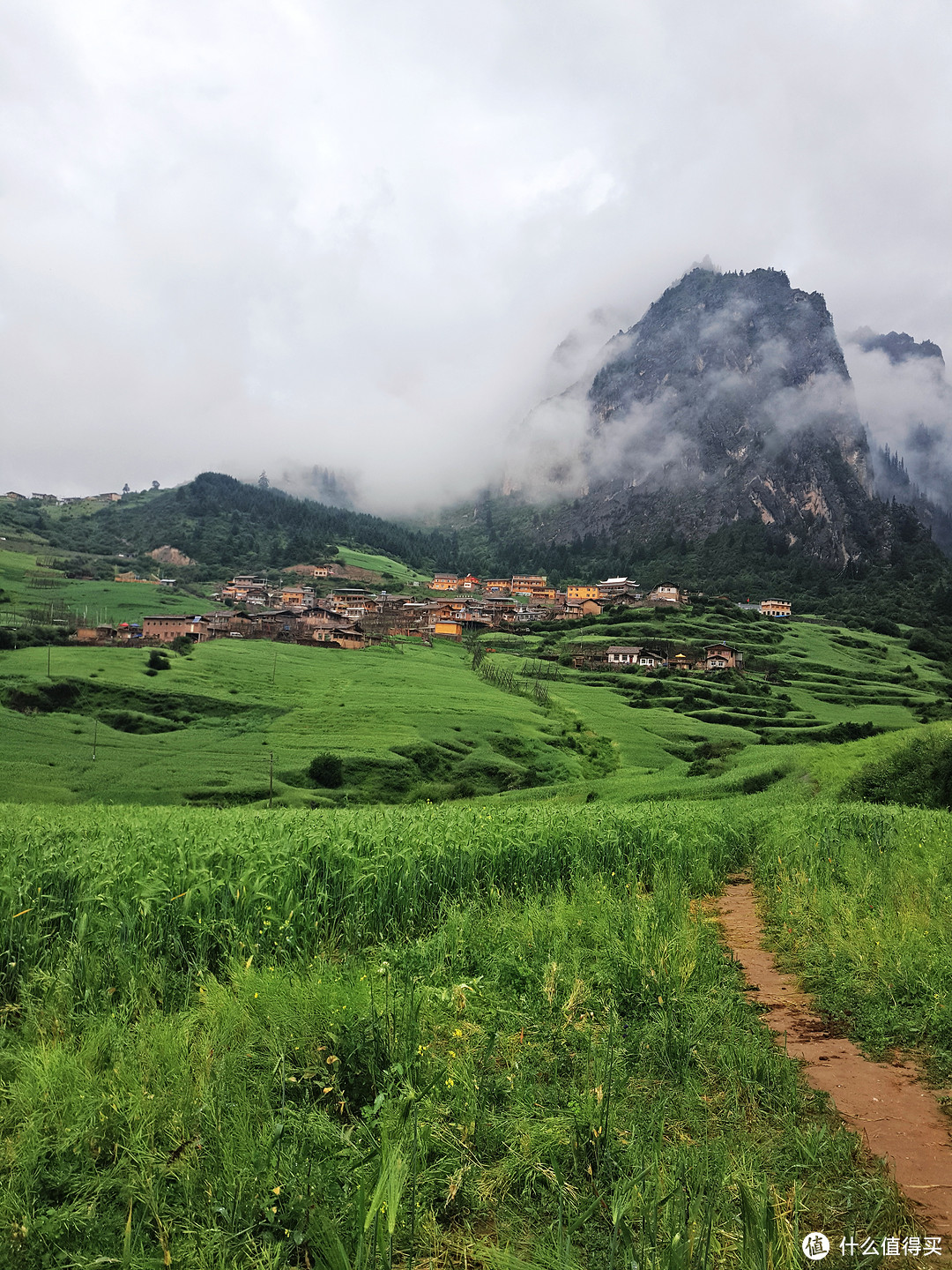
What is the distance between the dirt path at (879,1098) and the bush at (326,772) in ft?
194

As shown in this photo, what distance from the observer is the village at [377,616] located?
385 ft

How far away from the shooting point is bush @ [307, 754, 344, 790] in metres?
63.4

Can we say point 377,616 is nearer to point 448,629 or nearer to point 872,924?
point 448,629

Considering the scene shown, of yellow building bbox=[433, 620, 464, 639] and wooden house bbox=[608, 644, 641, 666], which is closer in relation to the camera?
wooden house bbox=[608, 644, 641, 666]

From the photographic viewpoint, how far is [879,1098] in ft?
16.7

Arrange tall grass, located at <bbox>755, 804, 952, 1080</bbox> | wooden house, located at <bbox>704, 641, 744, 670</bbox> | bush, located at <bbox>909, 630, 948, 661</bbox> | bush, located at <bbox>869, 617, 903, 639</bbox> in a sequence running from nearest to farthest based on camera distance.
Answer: tall grass, located at <bbox>755, 804, 952, 1080</bbox>
wooden house, located at <bbox>704, 641, 744, 670</bbox>
bush, located at <bbox>909, 630, 948, 661</bbox>
bush, located at <bbox>869, 617, 903, 639</bbox>

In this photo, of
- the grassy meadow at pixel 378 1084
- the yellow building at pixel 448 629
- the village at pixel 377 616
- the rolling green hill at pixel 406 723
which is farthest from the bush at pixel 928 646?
the grassy meadow at pixel 378 1084

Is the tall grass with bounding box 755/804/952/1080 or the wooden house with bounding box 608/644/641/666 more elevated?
the tall grass with bounding box 755/804/952/1080

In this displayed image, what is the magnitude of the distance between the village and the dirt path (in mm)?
110931

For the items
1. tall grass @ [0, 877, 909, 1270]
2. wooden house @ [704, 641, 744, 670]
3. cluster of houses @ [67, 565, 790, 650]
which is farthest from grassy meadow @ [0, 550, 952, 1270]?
cluster of houses @ [67, 565, 790, 650]

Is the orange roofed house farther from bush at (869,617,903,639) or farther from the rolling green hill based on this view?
bush at (869,617,903,639)

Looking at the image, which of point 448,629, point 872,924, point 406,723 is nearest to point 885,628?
point 448,629

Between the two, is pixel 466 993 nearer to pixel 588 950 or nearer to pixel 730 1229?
pixel 588 950

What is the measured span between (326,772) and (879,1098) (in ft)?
203
